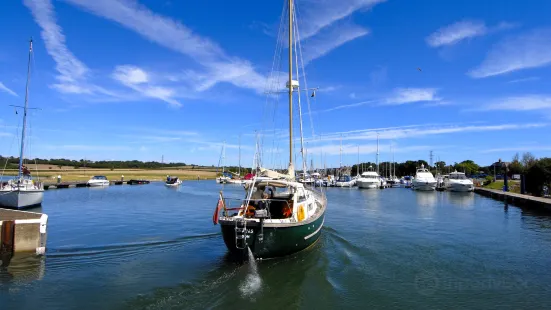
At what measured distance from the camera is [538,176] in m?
51.5

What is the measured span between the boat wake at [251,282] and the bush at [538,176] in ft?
167

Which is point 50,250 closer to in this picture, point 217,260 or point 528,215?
point 217,260

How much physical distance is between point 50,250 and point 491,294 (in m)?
19.8

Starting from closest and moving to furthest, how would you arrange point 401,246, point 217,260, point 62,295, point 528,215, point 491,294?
point 62,295 → point 491,294 → point 217,260 → point 401,246 → point 528,215

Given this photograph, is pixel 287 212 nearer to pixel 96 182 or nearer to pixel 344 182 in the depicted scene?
pixel 96 182

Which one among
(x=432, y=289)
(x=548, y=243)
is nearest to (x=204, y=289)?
(x=432, y=289)

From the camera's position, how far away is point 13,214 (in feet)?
58.0

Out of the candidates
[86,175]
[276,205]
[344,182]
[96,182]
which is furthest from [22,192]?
[86,175]

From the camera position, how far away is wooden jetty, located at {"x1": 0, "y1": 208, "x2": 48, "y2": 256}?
1595 centimetres
